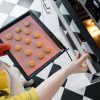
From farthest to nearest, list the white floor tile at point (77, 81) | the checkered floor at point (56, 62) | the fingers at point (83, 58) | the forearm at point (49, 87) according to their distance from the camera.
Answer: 1. the checkered floor at point (56, 62)
2. the white floor tile at point (77, 81)
3. the fingers at point (83, 58)
4. the forearm at point (49, 87)

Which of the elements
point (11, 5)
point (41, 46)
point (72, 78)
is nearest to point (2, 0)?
point (11, 5)

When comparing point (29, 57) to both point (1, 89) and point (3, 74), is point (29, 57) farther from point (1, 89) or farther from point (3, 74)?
point (1, 89)

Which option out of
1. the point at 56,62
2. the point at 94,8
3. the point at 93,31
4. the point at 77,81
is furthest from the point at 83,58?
the point at 56,62

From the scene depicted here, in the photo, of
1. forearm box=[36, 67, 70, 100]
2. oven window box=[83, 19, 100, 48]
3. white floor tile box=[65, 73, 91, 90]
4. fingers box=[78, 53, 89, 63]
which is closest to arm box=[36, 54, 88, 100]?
forearm box=[36, 67, 70, 100]

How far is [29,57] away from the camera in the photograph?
1.36 m

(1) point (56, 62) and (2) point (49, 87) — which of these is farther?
(1) point (56, 62)

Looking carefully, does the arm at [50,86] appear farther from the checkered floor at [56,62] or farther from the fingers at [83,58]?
the checkered floor at [56,62]

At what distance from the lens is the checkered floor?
2.06m

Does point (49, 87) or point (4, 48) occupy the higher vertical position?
point (4, 48)

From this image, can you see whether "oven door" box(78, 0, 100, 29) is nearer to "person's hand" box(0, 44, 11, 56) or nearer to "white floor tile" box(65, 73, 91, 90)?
"person's hand" box(0, 44, 11, 56)

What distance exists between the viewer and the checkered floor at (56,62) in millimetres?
2057

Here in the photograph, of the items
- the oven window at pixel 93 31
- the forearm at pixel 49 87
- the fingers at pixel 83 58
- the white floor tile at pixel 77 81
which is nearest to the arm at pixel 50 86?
the forearm at pixel 49 87

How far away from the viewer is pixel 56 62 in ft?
7.64

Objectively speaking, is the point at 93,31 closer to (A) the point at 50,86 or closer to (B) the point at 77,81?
(A) the point at 50,86
